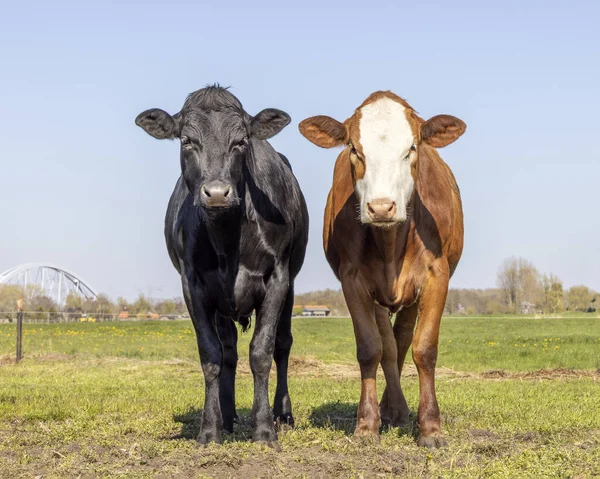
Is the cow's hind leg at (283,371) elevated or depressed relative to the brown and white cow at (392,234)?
depressed

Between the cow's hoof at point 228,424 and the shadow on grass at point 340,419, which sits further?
the cow's hoof at point 228,424

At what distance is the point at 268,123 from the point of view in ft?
24.0

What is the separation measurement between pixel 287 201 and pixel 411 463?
3.03m

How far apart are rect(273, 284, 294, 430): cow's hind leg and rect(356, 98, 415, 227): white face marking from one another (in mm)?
2212

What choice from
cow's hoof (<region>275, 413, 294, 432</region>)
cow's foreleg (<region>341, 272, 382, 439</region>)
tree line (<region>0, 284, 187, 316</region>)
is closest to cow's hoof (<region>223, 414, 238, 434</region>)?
cow's hoof (<region>275, 413, 294, 432</region>)

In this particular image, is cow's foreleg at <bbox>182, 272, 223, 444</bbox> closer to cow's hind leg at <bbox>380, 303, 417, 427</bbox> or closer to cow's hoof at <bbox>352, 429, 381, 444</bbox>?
cow's hoof at <bbox>352, 429, 381, 444</bbox>

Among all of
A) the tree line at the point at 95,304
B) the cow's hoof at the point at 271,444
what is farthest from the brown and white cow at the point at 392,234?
the tree line at the point at 95,304

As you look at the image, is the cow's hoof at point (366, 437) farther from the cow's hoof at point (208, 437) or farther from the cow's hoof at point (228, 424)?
the cow's hoof at point (228, 424)

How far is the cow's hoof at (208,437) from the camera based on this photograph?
6.91 m

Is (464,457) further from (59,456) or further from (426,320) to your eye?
(59,456)

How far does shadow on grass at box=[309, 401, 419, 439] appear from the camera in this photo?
766 centimetres

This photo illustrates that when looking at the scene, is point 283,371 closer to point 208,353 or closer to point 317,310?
point 208,353

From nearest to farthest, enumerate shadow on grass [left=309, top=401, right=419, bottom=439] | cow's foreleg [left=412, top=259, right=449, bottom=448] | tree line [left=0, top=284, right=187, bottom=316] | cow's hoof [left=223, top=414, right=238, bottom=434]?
1. cow's foreleg [left=412, top=259, right=449, bottom=448]
2. shadow on grass [left=309, top=401, right=419, bottom=439]
3. cow's hoof [left=223, top=414, right=238, bottom=434]
4. tree line [left=0, top=284, right=187, bottom=316]

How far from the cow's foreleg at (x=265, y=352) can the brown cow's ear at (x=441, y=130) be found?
1.80 meters
